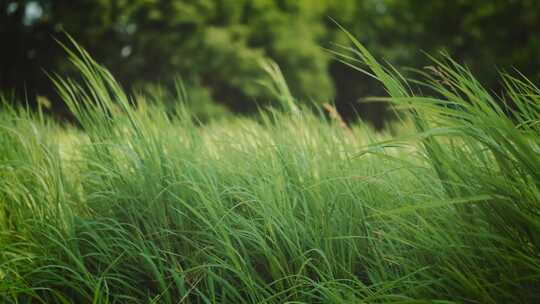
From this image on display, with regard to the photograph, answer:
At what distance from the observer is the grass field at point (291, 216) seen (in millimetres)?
1057

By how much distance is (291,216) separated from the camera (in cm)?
133

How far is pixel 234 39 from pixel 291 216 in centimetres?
1411

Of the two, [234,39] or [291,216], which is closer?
[291,216]

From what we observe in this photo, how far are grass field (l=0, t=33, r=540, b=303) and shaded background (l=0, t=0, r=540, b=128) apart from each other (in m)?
10.6

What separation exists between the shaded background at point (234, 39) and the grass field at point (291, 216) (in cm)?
1060

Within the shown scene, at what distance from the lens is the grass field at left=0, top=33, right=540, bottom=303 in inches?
41.6

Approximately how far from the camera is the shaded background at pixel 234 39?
12070mm

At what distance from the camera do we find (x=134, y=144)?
159 cm

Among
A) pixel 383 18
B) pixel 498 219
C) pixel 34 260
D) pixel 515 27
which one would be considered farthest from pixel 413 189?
pixel 383 18

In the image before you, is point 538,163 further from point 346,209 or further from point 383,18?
point 383,18

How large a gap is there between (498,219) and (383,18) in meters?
18.1

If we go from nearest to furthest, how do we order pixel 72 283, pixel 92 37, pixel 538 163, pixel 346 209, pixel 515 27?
pixel 538 163, pixel 72 283, pixel 346 209, pixel 92 37, pixel 515 27

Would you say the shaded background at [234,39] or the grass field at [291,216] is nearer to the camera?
the grass field at [291,216]

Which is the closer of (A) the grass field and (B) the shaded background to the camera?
(A) the grass field
